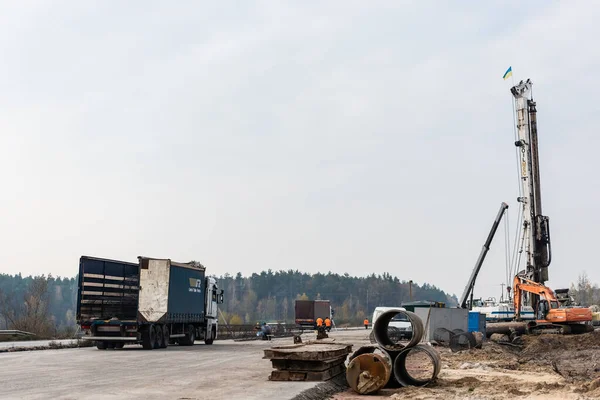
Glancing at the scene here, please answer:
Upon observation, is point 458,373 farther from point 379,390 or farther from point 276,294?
point 276,294

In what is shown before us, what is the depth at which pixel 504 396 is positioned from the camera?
13.2m

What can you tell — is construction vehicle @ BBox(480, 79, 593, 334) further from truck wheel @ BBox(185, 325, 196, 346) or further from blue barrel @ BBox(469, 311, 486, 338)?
truck wheel @ BBox(185, 325, 196, 346)

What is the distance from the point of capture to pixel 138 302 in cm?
2873

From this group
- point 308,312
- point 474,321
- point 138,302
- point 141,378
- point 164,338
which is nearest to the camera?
point 141,378

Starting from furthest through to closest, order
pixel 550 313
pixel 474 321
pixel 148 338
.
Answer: pixel 550 313, pixel 474 321, pixel 148 338

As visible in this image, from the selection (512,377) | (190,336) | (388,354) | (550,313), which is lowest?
(512,377)

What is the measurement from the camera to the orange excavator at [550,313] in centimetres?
3431

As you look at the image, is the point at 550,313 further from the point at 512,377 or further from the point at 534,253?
the point at 512,377

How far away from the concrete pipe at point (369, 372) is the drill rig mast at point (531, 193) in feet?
82.3

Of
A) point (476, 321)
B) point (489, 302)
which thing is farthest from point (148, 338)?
point (489, 302)

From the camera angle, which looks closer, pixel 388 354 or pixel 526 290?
pixel 388 354

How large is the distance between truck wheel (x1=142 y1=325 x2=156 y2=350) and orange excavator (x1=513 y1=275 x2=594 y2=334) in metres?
18.6

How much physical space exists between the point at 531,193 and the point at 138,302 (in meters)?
21.8

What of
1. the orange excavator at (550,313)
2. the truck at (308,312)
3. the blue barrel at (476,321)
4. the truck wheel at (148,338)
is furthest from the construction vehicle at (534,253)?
the truck at (308,312)
